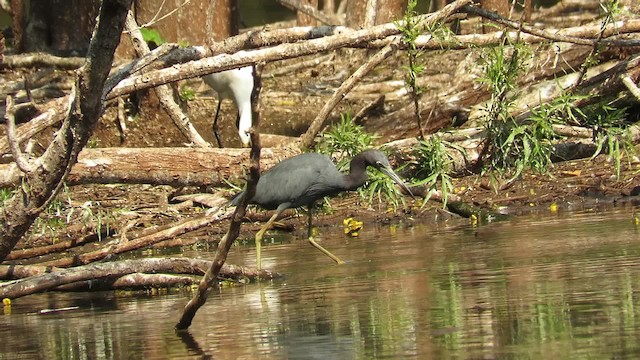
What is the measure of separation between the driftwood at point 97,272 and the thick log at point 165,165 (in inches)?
69.1

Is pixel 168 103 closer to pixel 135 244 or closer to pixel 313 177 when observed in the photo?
pixel 135 244

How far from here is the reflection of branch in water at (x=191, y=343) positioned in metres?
5.97

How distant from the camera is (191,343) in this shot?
6359 millimetres

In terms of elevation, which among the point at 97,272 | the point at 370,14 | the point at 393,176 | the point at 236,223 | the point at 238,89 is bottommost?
the point at 97,272

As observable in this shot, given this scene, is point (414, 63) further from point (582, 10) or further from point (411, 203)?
point (582, 10)

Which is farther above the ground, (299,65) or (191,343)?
(299,65)

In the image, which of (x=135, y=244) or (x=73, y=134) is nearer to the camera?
(x=73, y=134)

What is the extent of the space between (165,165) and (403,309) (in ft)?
14.8

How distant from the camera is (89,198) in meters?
12.7

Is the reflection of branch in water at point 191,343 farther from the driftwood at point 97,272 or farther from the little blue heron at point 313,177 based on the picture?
the little blue heron at point 313,177

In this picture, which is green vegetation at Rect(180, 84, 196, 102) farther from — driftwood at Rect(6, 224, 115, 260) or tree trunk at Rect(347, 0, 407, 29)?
driftwood at Rect(6, 224, 115, 260)

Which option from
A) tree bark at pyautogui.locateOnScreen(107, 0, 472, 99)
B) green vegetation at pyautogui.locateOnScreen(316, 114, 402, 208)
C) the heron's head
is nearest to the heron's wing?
the heron's head

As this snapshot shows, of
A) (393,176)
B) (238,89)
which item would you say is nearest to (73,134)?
(393,176)

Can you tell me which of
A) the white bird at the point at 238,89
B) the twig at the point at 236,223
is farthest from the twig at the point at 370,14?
the twig at the point at 236,223
